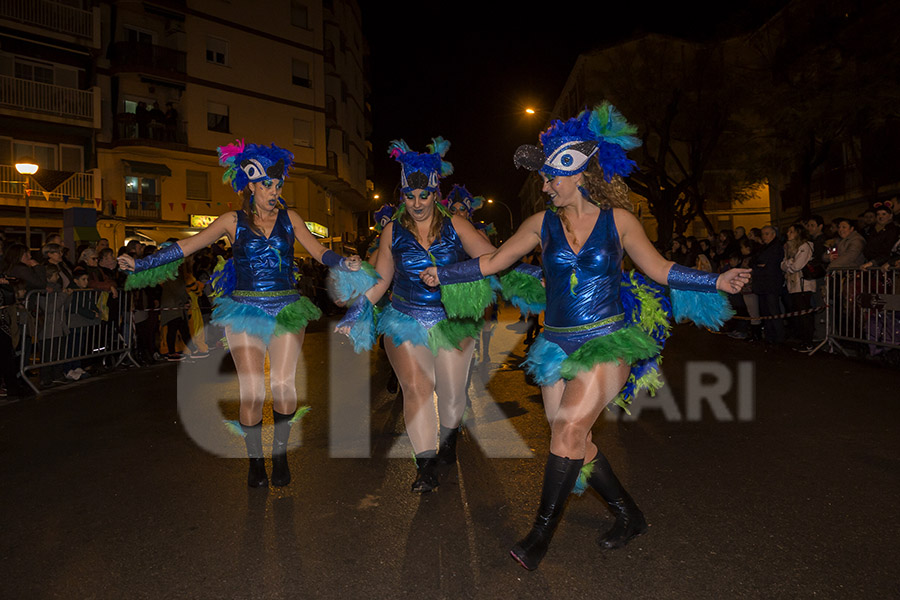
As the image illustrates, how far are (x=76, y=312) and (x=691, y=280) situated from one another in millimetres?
8530

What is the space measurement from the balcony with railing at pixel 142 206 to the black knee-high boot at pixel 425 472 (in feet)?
87.3

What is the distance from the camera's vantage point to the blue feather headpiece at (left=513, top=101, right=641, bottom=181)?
3393mm

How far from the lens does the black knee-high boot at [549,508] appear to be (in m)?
3.19

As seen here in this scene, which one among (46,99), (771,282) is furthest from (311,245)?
(46,99)

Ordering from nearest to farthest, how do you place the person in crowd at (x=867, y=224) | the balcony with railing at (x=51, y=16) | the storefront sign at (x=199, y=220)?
1. the person in crowd at (x=867, y=224)
2. the balcony with railing at (x=51, y=16)
3. the storefront sign at (x=199, y=220)

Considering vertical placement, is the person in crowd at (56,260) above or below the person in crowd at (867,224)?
below

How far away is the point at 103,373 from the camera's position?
9.67m

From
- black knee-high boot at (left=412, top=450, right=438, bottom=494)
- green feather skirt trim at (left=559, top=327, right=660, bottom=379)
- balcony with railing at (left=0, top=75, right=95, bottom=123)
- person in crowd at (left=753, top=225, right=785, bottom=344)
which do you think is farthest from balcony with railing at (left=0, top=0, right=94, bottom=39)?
green feather skirt trim at (left=559, top=327, right=660, bottom=379)

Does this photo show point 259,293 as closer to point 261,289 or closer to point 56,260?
point 261,289

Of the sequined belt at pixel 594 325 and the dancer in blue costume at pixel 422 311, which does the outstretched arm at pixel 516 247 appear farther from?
the dancer in blue costume at pixel 422 311

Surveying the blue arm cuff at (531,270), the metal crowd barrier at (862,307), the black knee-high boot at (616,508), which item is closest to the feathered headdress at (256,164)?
the blue arm cuff at (531,270)

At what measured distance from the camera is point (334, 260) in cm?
436

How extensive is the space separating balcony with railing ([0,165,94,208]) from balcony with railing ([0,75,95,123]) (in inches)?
89.1

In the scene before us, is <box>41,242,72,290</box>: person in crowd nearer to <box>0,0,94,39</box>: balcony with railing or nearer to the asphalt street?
the asphalt street
